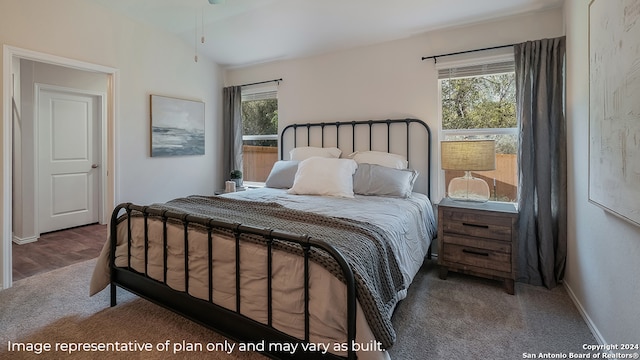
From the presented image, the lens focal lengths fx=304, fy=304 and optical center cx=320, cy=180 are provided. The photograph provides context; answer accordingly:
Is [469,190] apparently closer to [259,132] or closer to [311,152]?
[311,152]

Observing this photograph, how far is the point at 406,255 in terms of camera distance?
76.2 inches

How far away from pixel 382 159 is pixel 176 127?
2605mm

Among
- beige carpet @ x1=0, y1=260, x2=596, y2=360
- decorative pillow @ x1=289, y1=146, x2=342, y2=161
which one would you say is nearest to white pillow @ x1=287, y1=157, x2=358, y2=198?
decorative pillow @ x1=289, y1=146, x2=342, y2=161

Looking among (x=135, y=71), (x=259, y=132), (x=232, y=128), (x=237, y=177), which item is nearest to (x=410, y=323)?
(x=237, y=177)

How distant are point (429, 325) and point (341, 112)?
2.42m

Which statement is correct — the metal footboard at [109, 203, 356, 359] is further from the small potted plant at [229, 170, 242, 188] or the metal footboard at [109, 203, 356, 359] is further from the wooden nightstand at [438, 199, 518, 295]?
the small potted plant at [229, 170, 242, 188]

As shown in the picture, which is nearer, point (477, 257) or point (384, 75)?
point (477, 257)

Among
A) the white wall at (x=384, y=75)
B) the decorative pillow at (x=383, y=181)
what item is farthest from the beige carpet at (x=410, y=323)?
the white wall at (x=384, y=75)

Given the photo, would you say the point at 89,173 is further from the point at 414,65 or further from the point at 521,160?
the point at 521,160

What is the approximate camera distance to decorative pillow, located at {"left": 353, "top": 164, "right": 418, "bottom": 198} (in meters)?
2.71

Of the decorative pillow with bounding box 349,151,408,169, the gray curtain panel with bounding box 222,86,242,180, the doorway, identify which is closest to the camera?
the decorative pillow with bounding box 349,151,408,169

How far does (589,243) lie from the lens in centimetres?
191

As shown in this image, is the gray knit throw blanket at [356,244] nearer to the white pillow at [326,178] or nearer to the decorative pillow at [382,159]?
the white pillow at [326,178]

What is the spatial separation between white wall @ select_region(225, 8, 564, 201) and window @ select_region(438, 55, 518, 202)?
5.9 inches
